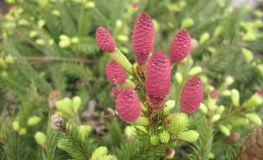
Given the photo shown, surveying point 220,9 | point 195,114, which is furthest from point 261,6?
point 195,114

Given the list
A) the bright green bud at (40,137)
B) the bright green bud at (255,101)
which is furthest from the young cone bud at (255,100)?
the bright green bud at (40,137)

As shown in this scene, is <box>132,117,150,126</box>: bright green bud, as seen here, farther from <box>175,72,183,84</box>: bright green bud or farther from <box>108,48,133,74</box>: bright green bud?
<box>175,72,183,84</box>: bright green bud

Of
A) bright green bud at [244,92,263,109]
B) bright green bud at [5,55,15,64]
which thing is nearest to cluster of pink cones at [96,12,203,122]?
bright green bud at [244,92,263,109]

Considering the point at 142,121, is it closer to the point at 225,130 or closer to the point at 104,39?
the point at 104,39

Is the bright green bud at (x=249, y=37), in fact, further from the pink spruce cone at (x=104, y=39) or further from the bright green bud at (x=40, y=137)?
the bright green bud at (x=40, y=137)

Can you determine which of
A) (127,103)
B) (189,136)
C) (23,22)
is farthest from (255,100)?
(23,22)

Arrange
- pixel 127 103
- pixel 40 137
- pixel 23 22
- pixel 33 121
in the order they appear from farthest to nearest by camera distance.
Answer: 1. pixel 23 22
2. pixel 33 121
3. pixel 40 137
4. pixel 127 103
